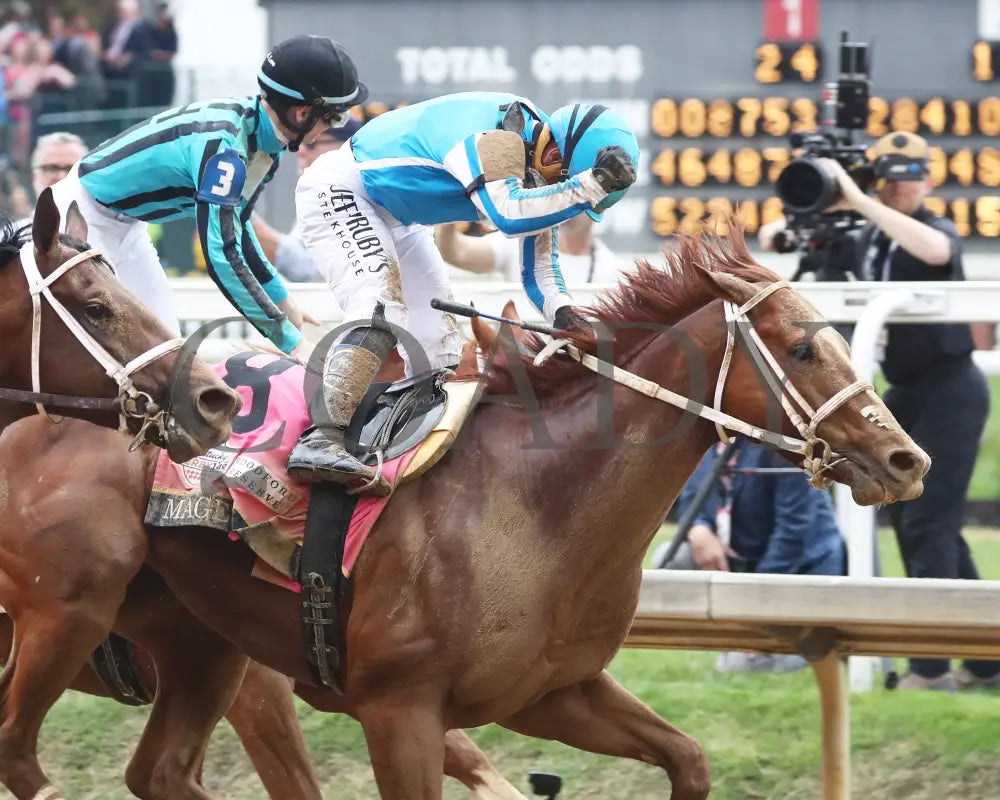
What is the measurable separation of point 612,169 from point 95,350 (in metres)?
1.24

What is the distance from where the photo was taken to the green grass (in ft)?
17.4

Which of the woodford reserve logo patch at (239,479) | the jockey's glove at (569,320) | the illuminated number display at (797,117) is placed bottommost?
the woodford reserve logo patch at (239,479)

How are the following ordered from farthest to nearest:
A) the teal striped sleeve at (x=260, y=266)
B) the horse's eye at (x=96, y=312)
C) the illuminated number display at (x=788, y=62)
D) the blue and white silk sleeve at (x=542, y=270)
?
the illuminated number display at (x=788, y=62) → the teal striped sleeve at (x=260, y=266) → the blue and white silk sleeve at (x=542, y=270) → the horse's eye at (x=96, y=312)

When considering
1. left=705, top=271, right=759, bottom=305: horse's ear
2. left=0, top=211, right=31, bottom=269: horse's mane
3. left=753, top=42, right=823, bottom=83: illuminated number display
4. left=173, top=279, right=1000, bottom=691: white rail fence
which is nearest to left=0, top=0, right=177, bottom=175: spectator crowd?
left=753, top=42, right=823, bottom=83: illuminated number display

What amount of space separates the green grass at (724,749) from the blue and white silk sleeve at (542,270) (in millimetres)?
1633

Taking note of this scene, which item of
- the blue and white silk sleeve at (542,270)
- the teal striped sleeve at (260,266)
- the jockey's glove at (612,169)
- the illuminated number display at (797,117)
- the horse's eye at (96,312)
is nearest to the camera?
the horse's eye at (96,312)

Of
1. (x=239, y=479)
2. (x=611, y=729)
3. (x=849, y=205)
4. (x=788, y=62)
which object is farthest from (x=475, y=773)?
(x=788, y=62)

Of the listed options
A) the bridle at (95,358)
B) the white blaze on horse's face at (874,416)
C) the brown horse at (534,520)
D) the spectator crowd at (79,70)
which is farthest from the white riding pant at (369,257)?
the spectator crowd at (79,70)

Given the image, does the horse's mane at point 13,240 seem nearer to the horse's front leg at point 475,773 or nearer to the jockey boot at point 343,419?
the jockey boot at point 343,419

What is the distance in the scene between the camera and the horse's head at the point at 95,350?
386cm

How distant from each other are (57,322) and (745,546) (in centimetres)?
317

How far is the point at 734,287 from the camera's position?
4.05 metres

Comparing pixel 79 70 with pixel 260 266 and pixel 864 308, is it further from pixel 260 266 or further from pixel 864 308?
pixel 260 266

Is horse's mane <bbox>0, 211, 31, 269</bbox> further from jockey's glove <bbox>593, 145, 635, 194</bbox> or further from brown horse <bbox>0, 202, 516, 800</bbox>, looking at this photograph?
jockey's glove <bbox>593, 145, 635, 194</bbox>
